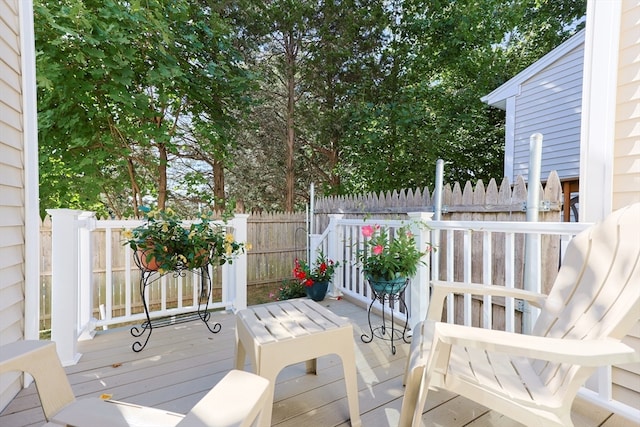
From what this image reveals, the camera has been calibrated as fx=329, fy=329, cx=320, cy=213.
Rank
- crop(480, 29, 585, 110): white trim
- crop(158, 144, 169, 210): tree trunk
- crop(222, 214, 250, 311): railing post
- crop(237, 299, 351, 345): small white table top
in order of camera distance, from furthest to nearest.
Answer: crop(158, 144, 169, 210): tree trunk, crop(480, 29, 585, 110): white trim, crop(222, 214, 250, 311): railing post, crop(237, 299, 351, 345): small white table top

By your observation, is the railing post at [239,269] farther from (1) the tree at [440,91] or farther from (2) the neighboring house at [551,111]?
(2) the neighboring house at [551,111]

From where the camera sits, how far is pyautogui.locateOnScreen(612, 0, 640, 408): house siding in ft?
5.19

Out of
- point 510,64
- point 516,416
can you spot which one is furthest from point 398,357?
point 510,64

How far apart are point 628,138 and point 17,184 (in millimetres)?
3196

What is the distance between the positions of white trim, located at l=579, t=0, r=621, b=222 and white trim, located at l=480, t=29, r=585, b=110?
432 centimetres

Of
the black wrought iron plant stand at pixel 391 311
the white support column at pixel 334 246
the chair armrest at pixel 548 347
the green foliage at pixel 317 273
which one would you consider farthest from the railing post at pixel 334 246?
the chair armrest at pixel 548 347

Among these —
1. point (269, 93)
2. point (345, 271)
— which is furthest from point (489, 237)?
point (269, 93)

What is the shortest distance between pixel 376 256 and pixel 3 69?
238cm

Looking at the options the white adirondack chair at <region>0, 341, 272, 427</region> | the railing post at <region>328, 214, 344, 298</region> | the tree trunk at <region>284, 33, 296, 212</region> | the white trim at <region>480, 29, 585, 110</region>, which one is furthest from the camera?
the tree trunk at <region>284, 33, 296, 212</region>

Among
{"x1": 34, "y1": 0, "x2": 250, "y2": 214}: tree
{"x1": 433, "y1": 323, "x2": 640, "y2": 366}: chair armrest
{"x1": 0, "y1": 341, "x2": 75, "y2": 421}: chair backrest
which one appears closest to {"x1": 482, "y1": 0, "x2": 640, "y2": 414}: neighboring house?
{"x1": 433, "y1": 323, "x2": 640, "y2": 366}: chair armrest

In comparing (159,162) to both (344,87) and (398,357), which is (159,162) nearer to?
(344,87)

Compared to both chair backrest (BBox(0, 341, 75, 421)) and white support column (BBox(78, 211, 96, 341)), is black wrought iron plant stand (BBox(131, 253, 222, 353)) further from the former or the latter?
chair backrest (BBox(0, 341, 75, 421))

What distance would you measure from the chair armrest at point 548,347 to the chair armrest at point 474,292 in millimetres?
595

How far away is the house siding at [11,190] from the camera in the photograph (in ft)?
5.46
